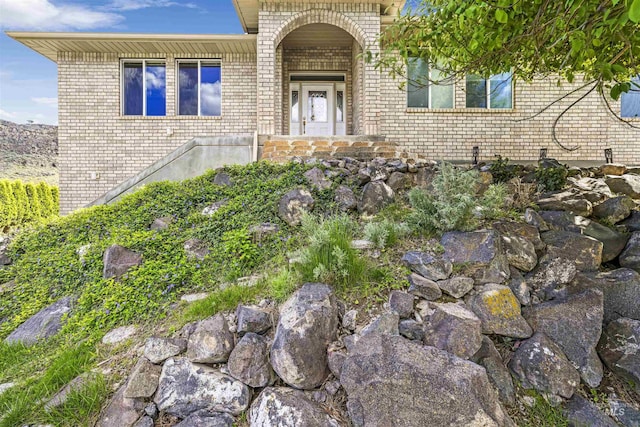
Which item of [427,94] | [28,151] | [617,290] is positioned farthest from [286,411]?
[28,151]

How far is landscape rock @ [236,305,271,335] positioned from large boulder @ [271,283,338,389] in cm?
14

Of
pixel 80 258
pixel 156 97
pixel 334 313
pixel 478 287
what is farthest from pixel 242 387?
pixel 156 97

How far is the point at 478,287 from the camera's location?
8.93 feet

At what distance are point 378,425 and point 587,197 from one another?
3.59 metres

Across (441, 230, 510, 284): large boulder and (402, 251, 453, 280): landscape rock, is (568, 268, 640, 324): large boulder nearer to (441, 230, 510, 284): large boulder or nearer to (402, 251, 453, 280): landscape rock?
(441, 230, 510, 284): large boulder

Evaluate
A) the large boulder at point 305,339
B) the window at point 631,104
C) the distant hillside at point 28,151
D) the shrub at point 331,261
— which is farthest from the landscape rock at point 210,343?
the distant hillside at point 28,151

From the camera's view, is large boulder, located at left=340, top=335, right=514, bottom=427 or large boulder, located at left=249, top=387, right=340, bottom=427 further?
large boulder, located at left=249, top=387, right=340, bottom=427

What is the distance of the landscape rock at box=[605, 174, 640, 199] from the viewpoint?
14.3 feet

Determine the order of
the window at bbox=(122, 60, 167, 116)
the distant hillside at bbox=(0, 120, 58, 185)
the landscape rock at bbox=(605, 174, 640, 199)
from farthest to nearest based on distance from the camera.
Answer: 1. the distant hillside at bbox=(0, 120, 58, 185)
2. the window at bbox=(122, 60, 167, 116)
3. the landscape rock at bbox=(605, 174, 640, 199)

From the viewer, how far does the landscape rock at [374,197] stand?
4094mm

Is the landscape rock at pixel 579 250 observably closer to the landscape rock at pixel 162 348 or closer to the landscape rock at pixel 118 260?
the landscape rock at pixel 162 348

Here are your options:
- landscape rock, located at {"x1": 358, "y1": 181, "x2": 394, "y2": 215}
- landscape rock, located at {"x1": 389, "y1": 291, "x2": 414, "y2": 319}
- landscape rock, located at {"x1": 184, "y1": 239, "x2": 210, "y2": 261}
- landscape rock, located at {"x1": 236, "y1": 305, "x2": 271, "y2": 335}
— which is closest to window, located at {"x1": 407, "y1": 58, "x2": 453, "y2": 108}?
landscape rock, located at {"x1": 358, "y1": 181, "x2": 394, "y2": 215}

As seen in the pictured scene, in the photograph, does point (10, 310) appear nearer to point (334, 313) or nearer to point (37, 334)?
point (37, 334)

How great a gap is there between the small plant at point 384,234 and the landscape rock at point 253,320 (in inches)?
44.7
